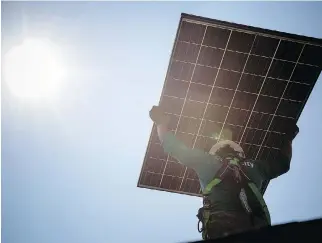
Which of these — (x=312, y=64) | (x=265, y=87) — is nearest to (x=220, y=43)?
(x=265, y=87)

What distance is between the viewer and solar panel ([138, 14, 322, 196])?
22.5ft

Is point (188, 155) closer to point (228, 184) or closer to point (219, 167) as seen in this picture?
point (219, 167)

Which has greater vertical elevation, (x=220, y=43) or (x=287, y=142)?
(x=220, y=43)

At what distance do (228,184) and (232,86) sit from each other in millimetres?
3506

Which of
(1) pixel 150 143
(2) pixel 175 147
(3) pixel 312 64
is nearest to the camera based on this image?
(2) pixel 175 147

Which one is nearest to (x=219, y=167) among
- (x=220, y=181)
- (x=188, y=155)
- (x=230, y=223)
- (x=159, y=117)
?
(x=220, y=181)

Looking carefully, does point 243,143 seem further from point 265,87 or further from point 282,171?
point 282,171

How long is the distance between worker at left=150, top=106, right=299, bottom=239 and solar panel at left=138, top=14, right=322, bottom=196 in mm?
1847

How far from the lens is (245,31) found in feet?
22.0

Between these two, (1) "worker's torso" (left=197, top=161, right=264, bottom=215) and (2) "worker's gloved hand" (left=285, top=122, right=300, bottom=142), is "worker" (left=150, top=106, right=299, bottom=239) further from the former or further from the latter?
(2) "worker's gloved hand" (left=285, top=122, right=300, bottom=142)

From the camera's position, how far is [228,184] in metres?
4.81

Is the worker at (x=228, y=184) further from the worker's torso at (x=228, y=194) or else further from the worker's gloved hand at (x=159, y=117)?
the worker's gloved hand at (x=159, y=117)

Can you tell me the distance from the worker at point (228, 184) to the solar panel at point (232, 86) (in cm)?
185

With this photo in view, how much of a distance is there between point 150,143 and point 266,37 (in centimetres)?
397
